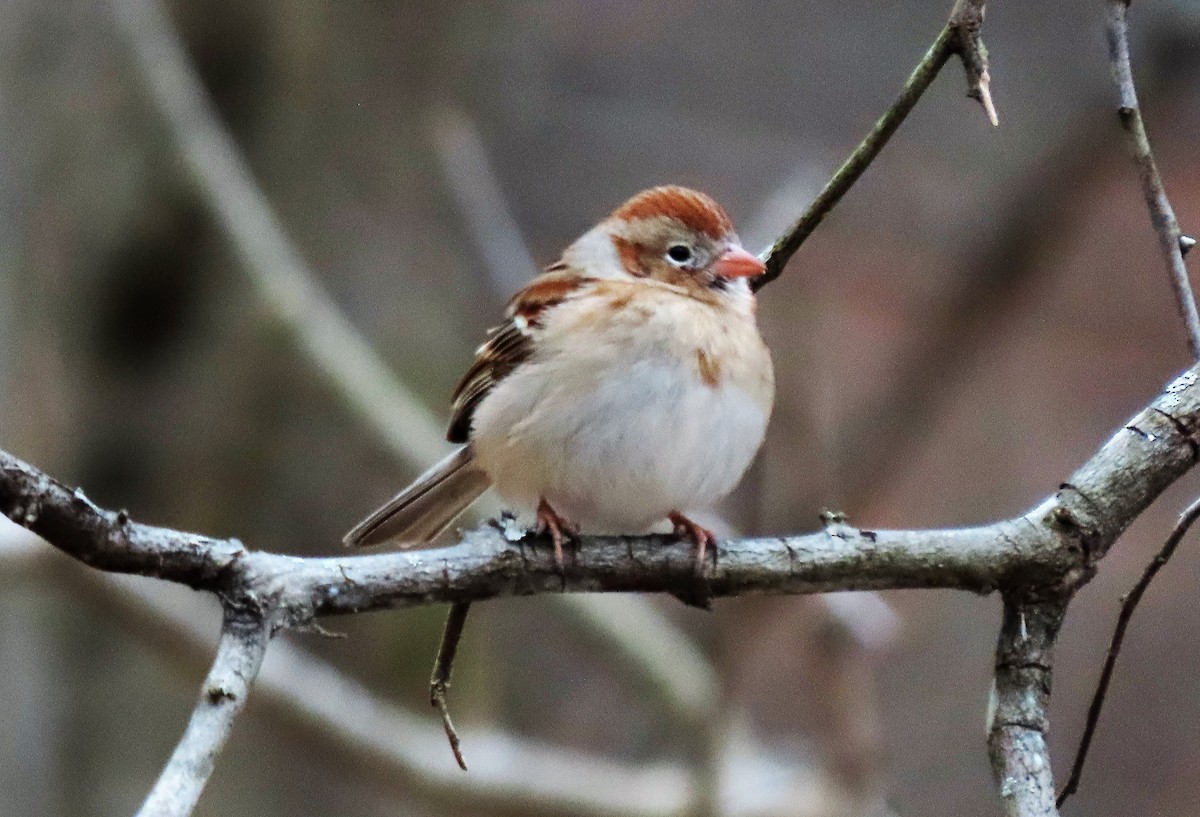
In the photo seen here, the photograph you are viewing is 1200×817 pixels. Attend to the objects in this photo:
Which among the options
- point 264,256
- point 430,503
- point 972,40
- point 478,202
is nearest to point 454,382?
point 478,202

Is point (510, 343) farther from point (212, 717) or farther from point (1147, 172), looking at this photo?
point (212, 717)

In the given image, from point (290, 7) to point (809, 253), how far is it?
212 cm

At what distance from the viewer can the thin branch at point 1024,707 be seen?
4.58ft

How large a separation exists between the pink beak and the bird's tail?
1.74 feet

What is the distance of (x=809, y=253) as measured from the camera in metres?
5.30

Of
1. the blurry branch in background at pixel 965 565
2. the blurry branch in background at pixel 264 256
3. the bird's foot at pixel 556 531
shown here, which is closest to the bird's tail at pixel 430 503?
the bird's foot at pixel 556 531

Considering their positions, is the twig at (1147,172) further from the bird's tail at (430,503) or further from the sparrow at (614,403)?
the bird's tail at (430,503)

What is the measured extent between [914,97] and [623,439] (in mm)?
730

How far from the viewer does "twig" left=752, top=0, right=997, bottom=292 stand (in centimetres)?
153

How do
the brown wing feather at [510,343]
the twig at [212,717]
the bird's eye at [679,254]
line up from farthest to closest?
1. the bird's eye at [679,254]
2. the brown wing feather at [510,343]
3. the twig at [212,717]

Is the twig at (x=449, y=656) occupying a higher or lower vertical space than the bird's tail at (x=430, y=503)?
lower

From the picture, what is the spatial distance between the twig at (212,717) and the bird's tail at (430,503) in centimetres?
113

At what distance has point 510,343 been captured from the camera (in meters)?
2.41

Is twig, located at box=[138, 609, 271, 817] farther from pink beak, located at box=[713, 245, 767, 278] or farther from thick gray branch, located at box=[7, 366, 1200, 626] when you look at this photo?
pink beak, located at box=[713, 245, 767, 278]
